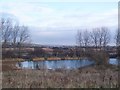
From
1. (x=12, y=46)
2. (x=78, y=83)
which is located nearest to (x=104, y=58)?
(x=78, y=83)

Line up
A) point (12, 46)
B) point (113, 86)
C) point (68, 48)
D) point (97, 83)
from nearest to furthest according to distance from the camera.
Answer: point (113, 86)
point (97, 83)
point (68, 48)
point (12, 46)

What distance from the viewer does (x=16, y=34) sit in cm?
3244

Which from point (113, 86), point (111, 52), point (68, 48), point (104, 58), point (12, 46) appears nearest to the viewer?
point (113, 86)

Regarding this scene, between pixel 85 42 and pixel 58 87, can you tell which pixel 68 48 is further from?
pixel 58 87

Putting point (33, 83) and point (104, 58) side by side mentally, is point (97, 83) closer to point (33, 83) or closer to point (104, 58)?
point (33, 83)

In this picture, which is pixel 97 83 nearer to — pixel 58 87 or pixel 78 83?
pixel 78 83

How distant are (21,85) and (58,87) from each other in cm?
100

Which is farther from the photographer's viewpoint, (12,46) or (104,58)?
(12,46)

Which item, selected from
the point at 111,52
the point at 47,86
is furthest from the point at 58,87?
the point at 111,52

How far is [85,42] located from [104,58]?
1277 centimetres

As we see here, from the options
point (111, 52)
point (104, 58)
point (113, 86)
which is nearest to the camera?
point (113, 86)

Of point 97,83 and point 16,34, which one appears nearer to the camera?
point 97,83

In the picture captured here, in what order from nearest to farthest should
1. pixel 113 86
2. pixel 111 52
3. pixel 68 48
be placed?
pixel 113 86
pixel 111 52
pixel 68 48

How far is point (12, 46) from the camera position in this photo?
31.6 metres
